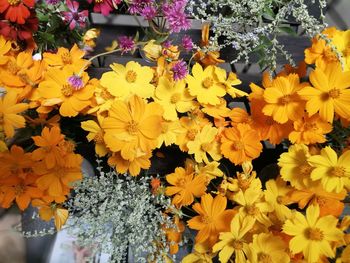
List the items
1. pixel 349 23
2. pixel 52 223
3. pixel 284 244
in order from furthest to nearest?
pixel 349 23 < pixel 52 223 < pixel 284 244

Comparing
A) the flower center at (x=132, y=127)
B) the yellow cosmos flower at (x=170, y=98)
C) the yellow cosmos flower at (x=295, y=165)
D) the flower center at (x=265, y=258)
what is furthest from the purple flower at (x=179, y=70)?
the flower center at (x=265, y=258)

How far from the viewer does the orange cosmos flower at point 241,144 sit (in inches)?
27.4

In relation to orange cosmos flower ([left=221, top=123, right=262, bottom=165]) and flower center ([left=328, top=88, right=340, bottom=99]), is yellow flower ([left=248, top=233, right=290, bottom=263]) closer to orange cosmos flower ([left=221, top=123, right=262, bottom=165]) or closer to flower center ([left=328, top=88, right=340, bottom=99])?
orange cosmos flower ([left=221, top=123, right=262, bottom=165])

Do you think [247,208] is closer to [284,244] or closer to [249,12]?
[284,244]

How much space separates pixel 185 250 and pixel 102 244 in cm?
18

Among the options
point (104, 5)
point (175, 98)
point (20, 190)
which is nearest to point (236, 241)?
point (175, 98)

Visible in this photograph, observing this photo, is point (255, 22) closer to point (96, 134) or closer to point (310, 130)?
point (310, 130)

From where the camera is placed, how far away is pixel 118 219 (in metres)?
0.70

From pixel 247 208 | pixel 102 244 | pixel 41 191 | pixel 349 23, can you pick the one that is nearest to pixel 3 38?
pixel 41 191

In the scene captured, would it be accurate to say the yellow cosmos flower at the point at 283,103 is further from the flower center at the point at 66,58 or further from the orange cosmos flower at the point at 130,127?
the flower center at the point at 66,58

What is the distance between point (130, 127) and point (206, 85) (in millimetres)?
165

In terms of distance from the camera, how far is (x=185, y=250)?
797mm

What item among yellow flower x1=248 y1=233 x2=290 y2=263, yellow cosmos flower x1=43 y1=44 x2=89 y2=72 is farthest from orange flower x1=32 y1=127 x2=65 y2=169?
yellow flower x1=248 y1=233 x2=290 y2=263

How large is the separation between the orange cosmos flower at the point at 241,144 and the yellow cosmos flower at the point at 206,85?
0.06 metres
